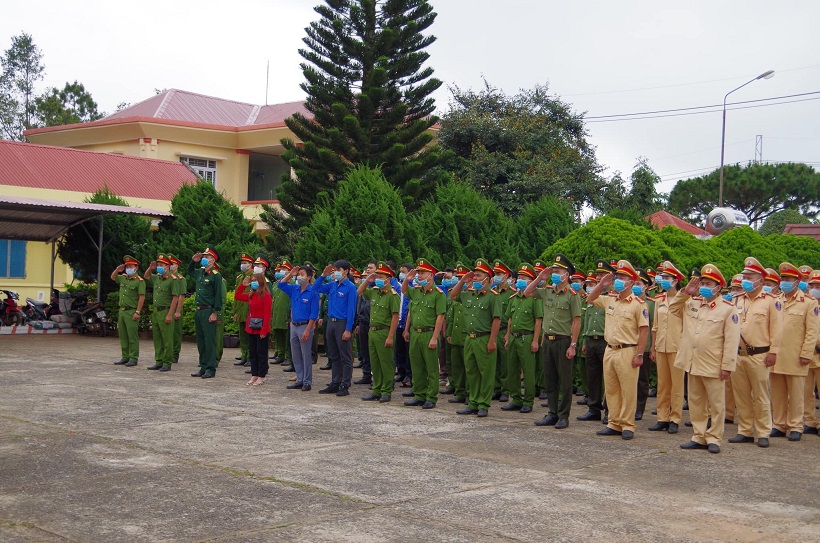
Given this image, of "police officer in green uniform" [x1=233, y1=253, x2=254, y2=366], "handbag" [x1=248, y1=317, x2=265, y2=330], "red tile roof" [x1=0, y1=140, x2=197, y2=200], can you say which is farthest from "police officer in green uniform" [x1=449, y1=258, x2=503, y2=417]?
"red tile roof" [x1=0, y1=140, x2=197, y2=200]

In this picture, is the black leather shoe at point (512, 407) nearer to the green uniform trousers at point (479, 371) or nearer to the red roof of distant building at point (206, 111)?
the green uniform trousers at point (479, 371)

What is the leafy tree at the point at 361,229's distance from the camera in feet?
53.2

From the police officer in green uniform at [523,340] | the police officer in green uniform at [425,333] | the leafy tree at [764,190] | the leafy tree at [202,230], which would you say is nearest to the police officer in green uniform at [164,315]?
the police officer in green uniform at [425,333]

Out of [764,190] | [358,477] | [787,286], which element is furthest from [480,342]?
[764,190]

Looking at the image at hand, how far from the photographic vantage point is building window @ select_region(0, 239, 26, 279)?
26.2 meters

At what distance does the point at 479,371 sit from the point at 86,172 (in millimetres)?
19753

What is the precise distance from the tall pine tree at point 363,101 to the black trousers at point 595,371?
41.4 ft

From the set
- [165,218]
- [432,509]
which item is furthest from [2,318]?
[432,509]

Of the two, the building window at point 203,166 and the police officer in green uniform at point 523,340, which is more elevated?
the building window at point 203,166

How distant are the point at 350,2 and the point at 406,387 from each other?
13.0 m

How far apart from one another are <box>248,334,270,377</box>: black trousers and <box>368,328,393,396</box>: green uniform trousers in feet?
5.85

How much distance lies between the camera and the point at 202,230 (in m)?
19.8

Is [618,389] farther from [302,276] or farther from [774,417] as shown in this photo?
[302,276]

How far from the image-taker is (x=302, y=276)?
11.2 meters
